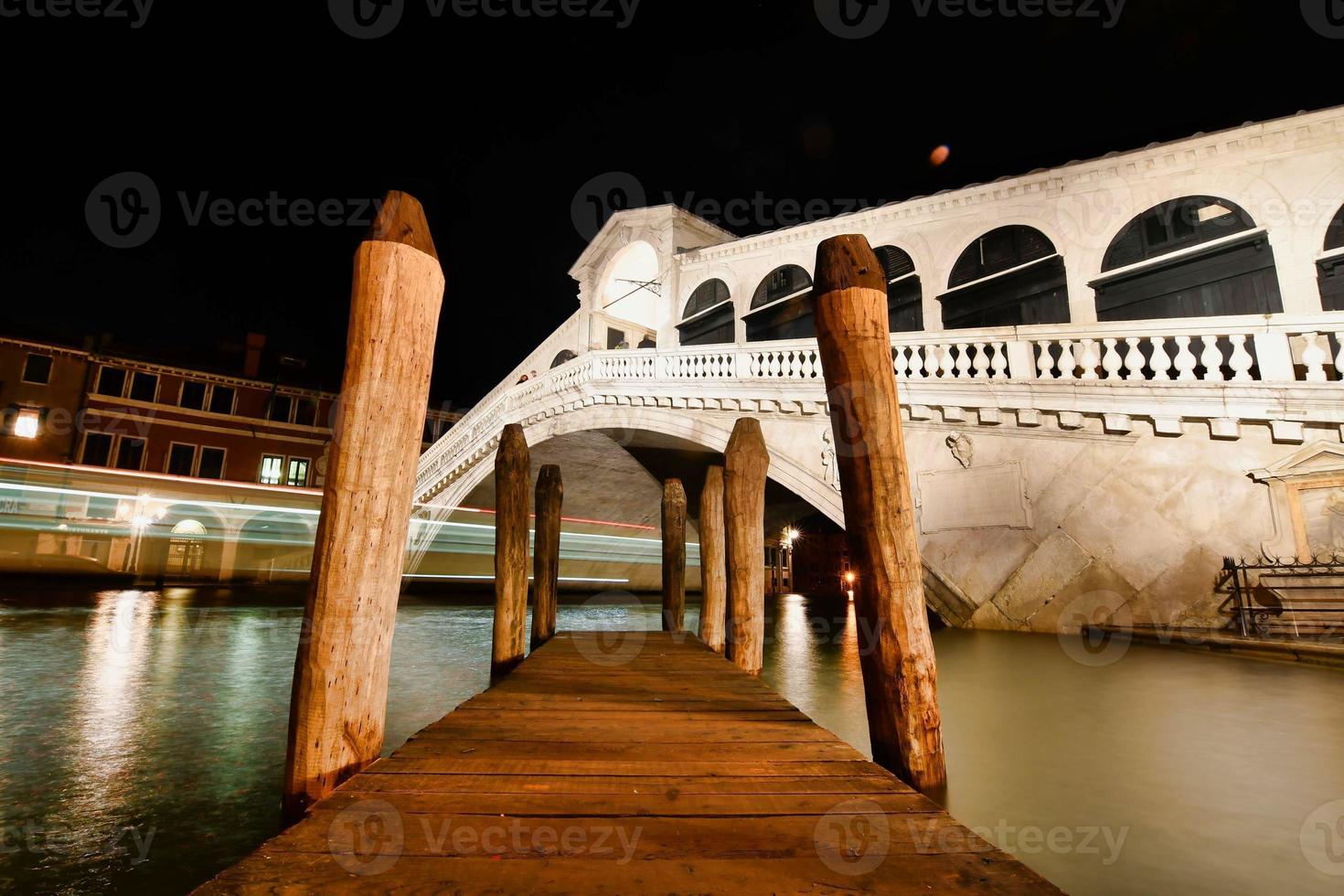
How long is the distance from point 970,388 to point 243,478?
24186 mm

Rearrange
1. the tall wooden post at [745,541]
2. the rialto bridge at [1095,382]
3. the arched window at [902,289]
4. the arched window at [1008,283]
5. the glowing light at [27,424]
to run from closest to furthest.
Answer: the tall wooden post at [745,541] < the rialto bridge at [1095,382] < the arched window at [1008,283] < the arched window at [902,289] < the glowing light at [27,424]

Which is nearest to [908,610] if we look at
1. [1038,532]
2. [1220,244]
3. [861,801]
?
[861,801]

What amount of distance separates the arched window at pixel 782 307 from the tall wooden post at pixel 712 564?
8.07 metres

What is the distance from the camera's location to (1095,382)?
7.10 meters

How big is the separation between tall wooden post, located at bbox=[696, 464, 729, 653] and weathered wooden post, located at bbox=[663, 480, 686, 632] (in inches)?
24.9

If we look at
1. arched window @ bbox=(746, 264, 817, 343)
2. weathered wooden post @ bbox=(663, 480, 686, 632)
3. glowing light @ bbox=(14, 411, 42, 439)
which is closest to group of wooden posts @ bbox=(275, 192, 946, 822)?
weathered wooden post @ bbox=(663, 480, 686, 632)

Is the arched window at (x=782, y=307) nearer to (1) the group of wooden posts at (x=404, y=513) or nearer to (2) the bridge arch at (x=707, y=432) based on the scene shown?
(2) the bridge arch at (x=707, y=432)

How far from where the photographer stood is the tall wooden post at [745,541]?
4.88 meters

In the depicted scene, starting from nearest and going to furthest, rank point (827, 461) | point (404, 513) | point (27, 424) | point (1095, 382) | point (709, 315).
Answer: point (404, 513) → point (1095, 382) → point (827, 461) → point (709, 315) → point (27, 424)

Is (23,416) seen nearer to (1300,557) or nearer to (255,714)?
(255,714)

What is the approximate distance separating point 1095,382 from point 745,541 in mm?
4939
